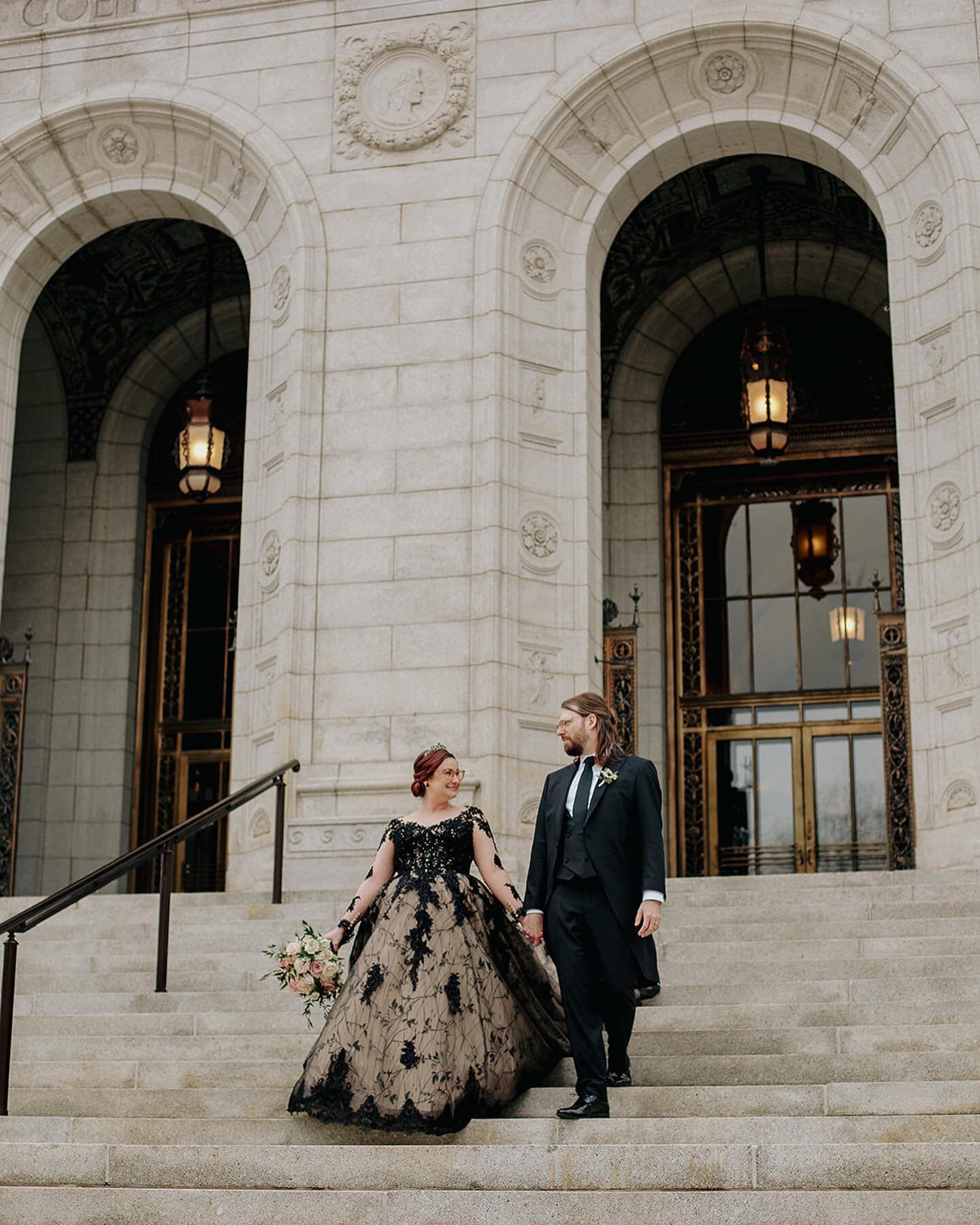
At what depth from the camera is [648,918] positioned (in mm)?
6918

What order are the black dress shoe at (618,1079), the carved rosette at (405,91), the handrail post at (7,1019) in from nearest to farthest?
the black dress shoe at (618,1079), the handrail post at (7,1019), the carved rosette at (405,91)

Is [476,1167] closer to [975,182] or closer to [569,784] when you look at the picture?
[569,784]

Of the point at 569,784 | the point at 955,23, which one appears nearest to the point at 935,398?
the point at 955,23

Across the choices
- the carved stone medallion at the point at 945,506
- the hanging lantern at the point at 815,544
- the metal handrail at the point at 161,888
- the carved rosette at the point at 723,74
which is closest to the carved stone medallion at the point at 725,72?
the carved rosette at the point at 723,74

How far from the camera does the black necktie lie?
23.6 feet

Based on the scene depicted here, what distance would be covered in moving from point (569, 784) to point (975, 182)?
23.8ft

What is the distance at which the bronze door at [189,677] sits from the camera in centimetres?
1728

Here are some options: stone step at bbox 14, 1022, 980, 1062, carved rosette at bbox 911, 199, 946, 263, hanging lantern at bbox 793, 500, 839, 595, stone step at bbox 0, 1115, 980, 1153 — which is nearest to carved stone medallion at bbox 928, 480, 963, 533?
carved rosette at bbox 911, 199, 946, 263

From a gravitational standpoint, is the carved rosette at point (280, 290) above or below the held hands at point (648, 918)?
above

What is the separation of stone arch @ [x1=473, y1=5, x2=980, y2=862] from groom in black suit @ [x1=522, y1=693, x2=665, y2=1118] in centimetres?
499

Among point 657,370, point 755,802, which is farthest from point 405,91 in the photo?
point 755,802

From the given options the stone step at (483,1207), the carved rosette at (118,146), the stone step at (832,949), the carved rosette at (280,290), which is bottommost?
the stone step at (483,1207)

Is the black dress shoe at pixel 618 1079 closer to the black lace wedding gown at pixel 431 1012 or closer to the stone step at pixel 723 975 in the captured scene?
the black lace wedding gown at pixel 431 1012

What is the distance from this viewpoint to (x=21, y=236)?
14.6 meters
